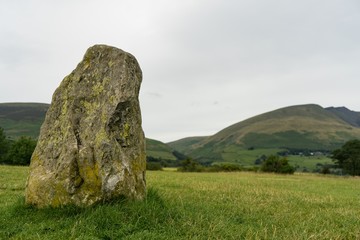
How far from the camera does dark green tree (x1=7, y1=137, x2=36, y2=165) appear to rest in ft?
220

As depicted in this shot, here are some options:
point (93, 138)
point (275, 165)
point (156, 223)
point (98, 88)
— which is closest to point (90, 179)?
point (93, 138)

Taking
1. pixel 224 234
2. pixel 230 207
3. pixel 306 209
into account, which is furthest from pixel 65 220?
pixel 306 209

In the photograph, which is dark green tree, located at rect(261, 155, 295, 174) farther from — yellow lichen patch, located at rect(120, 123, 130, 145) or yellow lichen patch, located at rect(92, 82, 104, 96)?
yellow lichen patch, located at rect(92, 82, 104, 96)

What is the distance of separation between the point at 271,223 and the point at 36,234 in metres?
7.01

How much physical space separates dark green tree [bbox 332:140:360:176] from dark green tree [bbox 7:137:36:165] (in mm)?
76290

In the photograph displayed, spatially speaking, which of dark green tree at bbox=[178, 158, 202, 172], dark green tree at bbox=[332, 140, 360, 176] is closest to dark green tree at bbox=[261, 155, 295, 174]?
dark green tree at bbox=[332, 140, 360, 176]

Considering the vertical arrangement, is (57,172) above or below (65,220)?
above

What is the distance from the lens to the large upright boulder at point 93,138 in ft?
35.0

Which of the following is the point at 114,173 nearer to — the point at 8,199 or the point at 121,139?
the point at 121,139

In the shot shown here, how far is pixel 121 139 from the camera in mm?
11516

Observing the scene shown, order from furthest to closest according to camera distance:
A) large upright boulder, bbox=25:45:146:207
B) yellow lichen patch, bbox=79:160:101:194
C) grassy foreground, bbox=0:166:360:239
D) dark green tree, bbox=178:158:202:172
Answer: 1. dark green tree, bbox=178:158:202:172
2. large upright boulder, bbox=25:45:146:207
3. yellow lichen patch, bbox=79:160:101:194
4. grassy foreground, bbox=0:166:360:239

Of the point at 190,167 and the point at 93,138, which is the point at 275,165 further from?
the point at 93,138

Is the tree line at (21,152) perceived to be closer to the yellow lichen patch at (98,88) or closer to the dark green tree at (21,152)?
the dark green tree at (21,152)

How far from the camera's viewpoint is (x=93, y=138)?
11172 mm
